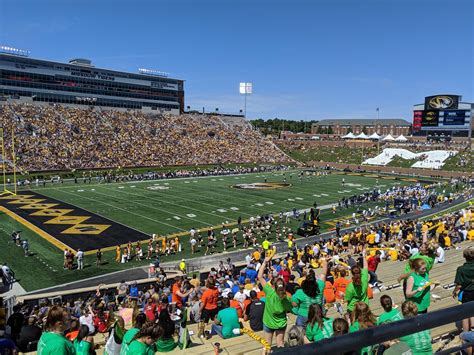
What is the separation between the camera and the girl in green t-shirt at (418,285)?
19.3ft

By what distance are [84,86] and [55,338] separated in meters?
70.7

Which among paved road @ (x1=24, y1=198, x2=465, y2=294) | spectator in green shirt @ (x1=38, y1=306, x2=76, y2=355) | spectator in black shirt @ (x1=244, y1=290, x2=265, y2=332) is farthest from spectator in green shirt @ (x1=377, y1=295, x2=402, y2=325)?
paved road @ (x1=24, y1=198, x2=465, y2=294)

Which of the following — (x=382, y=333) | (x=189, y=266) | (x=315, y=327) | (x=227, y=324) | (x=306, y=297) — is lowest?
(x=189, y=266)

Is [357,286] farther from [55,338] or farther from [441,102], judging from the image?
[441,102]

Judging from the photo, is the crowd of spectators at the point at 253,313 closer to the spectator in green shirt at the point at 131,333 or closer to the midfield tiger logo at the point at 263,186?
the spectator in green shirt at the point at 131,333

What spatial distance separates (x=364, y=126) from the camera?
136 m

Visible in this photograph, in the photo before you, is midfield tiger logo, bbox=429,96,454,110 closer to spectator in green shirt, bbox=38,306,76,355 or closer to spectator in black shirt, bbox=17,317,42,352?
spectator in black shirt, bbox=17,317,42,352

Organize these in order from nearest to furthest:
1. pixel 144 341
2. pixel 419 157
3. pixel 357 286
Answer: pixel 144 341, pixel 357 286, pixel 419 157

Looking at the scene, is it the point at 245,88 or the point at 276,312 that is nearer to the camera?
the point at 276,312

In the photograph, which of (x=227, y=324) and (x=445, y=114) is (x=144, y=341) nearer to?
(x=227, y=324)

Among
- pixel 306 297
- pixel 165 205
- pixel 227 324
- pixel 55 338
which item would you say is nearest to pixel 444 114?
pixel 165 205

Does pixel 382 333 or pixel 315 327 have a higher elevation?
pixel 382 333

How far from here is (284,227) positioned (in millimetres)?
27484

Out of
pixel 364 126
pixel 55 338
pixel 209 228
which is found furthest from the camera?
pixel 364 126
